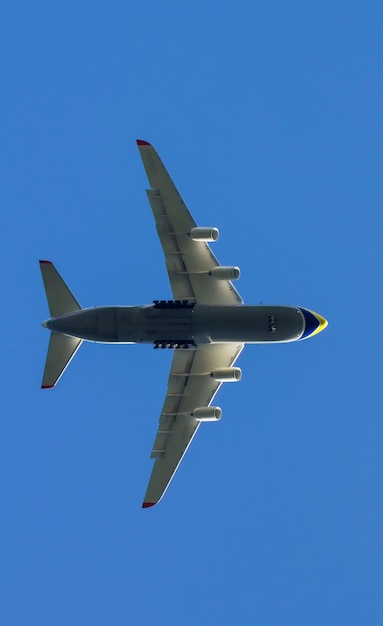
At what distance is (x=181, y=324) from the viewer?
6719cm

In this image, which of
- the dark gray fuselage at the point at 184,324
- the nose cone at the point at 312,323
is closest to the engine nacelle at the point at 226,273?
the dark gray fuselage at the point at 184,324

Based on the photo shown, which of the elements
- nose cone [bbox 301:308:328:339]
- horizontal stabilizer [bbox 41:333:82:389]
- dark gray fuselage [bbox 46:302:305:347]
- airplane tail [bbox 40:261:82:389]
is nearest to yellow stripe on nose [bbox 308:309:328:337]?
nose cone [bbox 301:308:328:339]

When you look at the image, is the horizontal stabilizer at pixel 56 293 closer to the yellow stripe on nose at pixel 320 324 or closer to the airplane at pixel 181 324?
the airplane at pixel 181 324

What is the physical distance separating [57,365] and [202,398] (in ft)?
31.0

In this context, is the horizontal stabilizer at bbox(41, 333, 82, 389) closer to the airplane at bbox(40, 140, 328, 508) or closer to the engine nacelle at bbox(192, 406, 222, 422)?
the airplane at bbox(40, 140, 328, 508)

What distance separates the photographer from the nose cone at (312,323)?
219 ft

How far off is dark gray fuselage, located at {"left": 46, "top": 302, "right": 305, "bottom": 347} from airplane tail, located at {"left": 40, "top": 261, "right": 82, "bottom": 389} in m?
0.96

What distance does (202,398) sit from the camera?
6981 cm

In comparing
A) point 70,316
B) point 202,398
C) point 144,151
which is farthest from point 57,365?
point 144,151

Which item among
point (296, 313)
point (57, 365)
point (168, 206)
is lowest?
point (57, 365)

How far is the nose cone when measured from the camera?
66625 mm

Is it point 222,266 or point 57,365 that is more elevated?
point 222,266

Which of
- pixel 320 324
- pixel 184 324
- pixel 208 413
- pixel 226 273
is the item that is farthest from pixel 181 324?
pixel 320 324

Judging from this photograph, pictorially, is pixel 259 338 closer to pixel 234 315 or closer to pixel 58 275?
pixel 234 315
